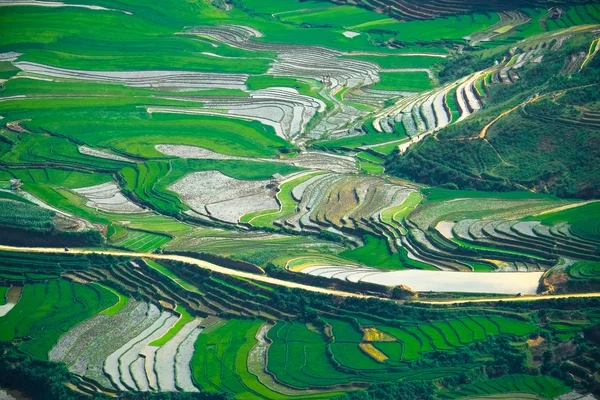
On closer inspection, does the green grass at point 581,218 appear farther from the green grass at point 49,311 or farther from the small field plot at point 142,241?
the green grass at point 49,311

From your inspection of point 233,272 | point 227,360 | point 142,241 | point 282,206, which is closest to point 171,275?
point 233,272

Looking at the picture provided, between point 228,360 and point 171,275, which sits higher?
point 171,275

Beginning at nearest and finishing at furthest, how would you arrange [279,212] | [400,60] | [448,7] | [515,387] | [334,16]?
[515,387], [279,212], [400,60], [448,7], [334,16]

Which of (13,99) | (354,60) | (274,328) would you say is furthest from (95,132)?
(274,328)

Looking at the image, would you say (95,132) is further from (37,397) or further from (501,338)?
(501,338)

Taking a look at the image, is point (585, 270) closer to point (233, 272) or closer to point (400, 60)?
point (233, 272)

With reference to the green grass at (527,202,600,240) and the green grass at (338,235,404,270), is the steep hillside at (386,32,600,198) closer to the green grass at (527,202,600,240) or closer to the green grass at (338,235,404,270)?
the green grass at (527,202,600,240)
